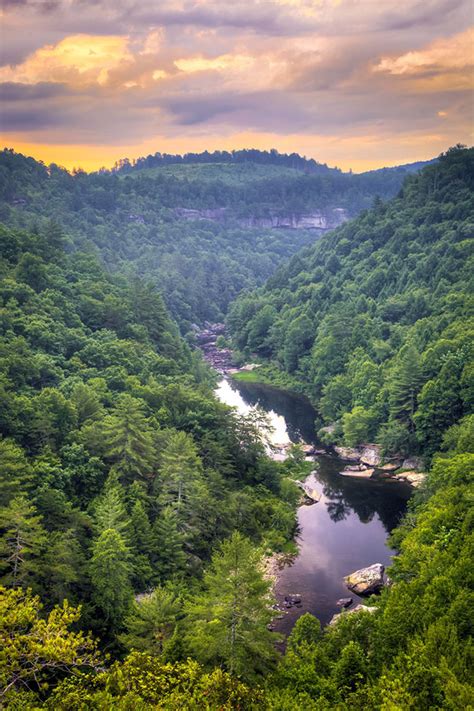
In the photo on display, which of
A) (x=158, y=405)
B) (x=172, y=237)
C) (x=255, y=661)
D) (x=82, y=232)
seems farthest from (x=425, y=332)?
(x=172, y=237)

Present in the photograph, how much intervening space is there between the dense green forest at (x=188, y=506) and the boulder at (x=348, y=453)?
1.32 metres

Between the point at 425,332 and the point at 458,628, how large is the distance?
51.8 metres

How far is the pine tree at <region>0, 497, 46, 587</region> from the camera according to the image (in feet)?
107

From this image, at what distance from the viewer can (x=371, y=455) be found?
6775 centimetres

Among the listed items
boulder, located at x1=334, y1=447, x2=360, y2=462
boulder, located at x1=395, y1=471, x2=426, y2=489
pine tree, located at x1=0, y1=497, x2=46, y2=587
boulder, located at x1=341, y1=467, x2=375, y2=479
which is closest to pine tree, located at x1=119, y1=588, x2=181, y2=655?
pine tree, located at x1=0, y1=497, x2=46, y2=587

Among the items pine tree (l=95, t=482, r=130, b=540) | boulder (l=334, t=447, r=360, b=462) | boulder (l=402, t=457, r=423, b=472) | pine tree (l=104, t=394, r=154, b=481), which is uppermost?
pine tree (l=104, t=394, r=154, b=481)

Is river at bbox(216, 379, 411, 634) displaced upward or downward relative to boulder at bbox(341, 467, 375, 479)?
downward

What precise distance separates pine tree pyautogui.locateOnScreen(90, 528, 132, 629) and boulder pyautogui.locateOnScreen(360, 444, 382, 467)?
119ft

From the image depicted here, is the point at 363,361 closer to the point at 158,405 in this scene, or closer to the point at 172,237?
the point at 158,405

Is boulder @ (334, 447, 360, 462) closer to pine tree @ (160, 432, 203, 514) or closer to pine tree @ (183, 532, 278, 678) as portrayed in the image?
pine tree @ (160, 432, 203, 514)

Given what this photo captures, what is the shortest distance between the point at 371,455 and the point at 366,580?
80.8ft

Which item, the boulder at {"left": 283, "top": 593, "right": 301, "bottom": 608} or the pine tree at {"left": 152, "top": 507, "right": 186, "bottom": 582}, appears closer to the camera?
the pine tree at {"left": 152, "top": 507, "right": 186, "bottom": 582}

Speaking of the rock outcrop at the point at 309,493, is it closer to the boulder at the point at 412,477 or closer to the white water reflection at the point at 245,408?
the white water reflection at the point at 245,408

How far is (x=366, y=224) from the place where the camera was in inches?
4948
